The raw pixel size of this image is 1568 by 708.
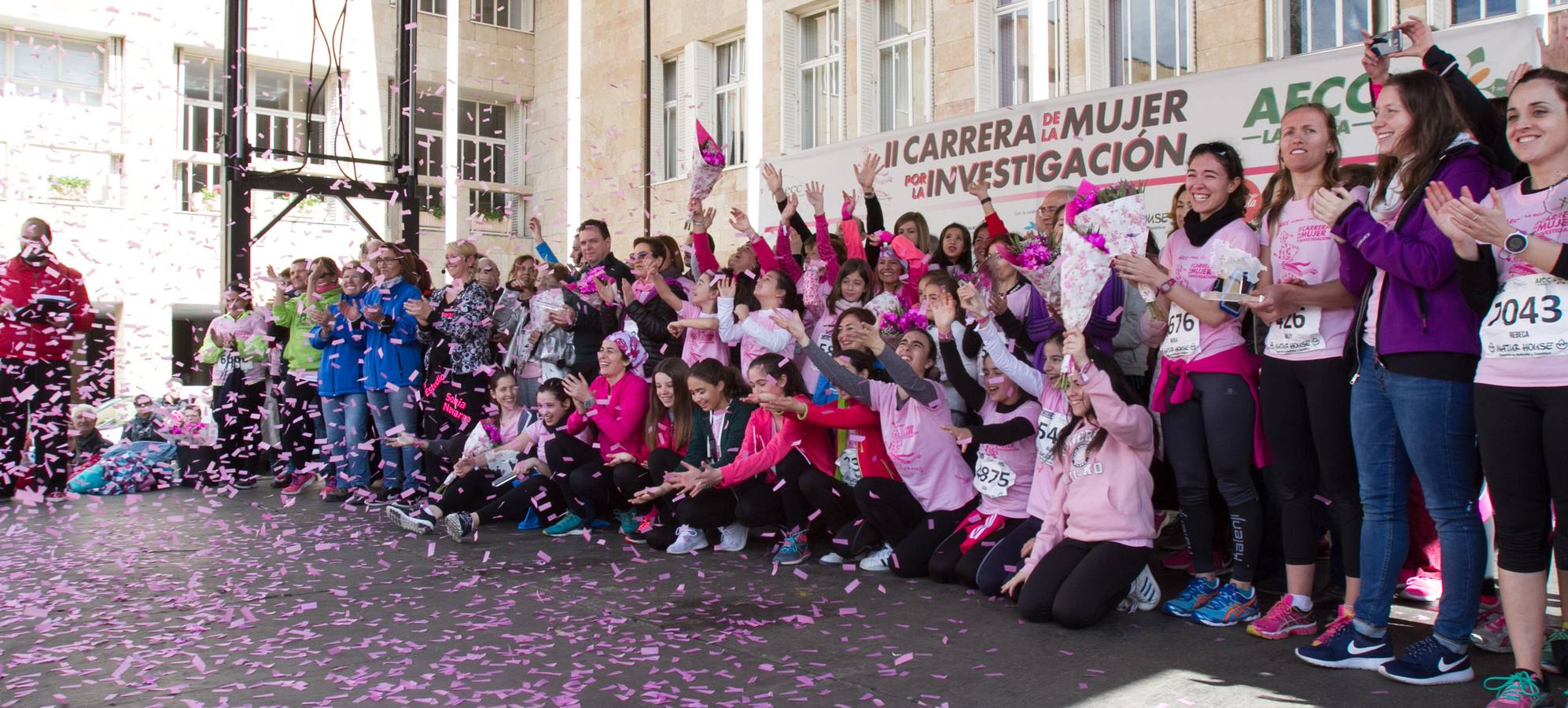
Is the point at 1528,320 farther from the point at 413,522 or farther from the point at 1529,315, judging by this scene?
the point at 413,522

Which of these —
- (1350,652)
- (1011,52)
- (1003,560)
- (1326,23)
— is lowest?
(1350,652)

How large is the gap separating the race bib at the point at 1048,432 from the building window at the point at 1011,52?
7569 millimetres

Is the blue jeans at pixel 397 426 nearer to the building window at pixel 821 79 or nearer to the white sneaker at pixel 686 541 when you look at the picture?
the white sneaker at pixel 686 541

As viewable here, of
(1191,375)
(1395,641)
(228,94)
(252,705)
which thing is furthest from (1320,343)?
(228,94)

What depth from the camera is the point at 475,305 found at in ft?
25.5

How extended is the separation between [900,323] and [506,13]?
1669 centimetres

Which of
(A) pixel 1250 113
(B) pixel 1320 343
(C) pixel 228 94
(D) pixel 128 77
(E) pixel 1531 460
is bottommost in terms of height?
(E) pixel 1531 460

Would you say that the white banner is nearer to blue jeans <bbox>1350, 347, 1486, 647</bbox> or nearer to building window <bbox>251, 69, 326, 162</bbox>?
blue jeans <bbox>1350, 347, 1486, 647</bbox>

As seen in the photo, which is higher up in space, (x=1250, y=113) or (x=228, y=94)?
(x=228, y=94)

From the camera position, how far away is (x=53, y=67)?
62.5ft

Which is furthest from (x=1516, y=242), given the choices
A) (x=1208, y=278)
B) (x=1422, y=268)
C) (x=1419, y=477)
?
(x=1208, y=278)

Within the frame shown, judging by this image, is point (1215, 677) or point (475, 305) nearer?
point (1215, 677)

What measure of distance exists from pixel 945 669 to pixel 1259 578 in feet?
5.40

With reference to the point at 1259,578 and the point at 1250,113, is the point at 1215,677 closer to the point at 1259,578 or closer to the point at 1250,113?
the point at 1259,578
